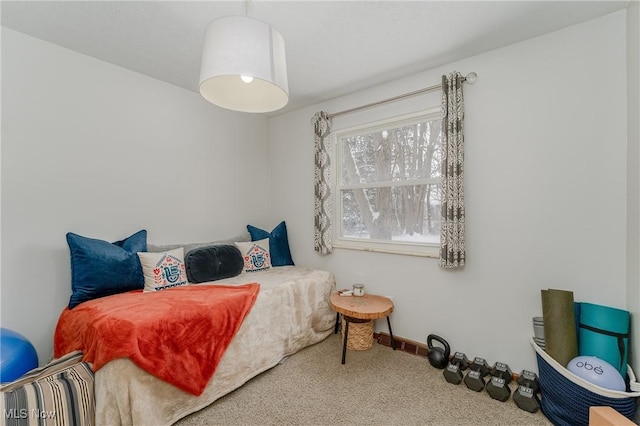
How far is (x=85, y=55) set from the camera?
2.28m

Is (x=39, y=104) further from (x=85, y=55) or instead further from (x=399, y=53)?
(x=399, y=53)

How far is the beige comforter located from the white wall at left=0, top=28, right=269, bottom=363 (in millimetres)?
1006

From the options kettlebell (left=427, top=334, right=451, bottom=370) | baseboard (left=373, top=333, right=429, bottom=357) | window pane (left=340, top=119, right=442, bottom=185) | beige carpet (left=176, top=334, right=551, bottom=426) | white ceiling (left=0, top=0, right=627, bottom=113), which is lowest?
beige carpet (left=176, top=334, right=551, bottom=426)

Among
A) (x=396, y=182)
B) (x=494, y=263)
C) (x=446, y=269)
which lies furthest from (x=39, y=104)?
(x=494, y=263)

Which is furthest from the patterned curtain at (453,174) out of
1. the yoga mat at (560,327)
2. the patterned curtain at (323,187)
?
the patterned curtain at (323,187)

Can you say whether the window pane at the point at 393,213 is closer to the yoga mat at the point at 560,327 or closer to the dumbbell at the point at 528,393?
the yoga mat at the point at 560,327

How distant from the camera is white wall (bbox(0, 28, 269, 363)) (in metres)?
1.97

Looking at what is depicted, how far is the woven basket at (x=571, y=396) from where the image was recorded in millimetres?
1475

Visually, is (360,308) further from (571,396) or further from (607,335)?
(607,335)

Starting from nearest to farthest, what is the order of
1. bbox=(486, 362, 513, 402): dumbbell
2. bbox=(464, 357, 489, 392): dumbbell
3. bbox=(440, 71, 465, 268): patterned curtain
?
1. bbox=(486, 362, 513, 402): dumbbell
2. bbox=(464, 357, 489, 392): dumbbell
3. bbox=(440, 71, 465, 268): patterned curtain

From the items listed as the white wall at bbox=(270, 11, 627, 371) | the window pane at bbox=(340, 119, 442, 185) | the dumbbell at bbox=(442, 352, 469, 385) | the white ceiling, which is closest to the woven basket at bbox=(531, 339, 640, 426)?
the white wall at bbox=(270, 11, 627, 371)

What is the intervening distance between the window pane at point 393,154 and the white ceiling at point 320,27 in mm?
554

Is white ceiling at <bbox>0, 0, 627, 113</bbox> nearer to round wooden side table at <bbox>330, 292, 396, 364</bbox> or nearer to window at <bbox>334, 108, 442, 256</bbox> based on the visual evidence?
window at <bbox>334, 108, 442, 256</bbox>

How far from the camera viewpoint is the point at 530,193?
206 cm
